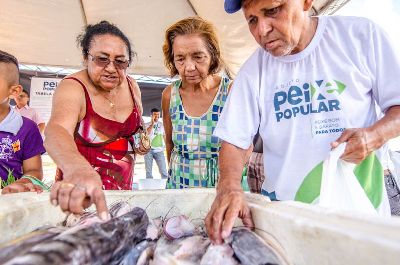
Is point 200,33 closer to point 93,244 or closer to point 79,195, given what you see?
point 79,195

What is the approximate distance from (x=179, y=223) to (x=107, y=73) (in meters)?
1.10

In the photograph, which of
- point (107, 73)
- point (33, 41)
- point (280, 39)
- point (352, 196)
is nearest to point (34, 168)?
point (107, 73)

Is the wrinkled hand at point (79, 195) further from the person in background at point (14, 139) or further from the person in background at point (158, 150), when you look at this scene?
the person in background at point (158, 150)

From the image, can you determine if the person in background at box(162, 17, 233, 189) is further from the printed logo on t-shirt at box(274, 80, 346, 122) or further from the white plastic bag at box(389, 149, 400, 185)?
the white plastic bag at box(389, 149, 400, 185)

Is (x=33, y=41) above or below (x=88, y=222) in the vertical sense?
above

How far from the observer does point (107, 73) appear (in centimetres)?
190

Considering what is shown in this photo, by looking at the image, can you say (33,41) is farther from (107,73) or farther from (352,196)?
(352,196)

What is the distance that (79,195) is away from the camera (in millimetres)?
956

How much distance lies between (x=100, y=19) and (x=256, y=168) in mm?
3729

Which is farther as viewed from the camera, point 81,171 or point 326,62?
point 326,62

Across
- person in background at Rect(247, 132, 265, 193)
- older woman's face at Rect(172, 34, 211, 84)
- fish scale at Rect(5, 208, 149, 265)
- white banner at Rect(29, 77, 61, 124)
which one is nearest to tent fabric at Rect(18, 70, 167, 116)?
white banner at Rect(29, 77, 61, 124)

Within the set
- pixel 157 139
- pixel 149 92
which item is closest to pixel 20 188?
pixel 149 92

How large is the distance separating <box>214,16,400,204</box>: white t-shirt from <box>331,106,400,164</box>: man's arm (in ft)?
0.34

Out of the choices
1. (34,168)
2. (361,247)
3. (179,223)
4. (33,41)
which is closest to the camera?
(361,247)
